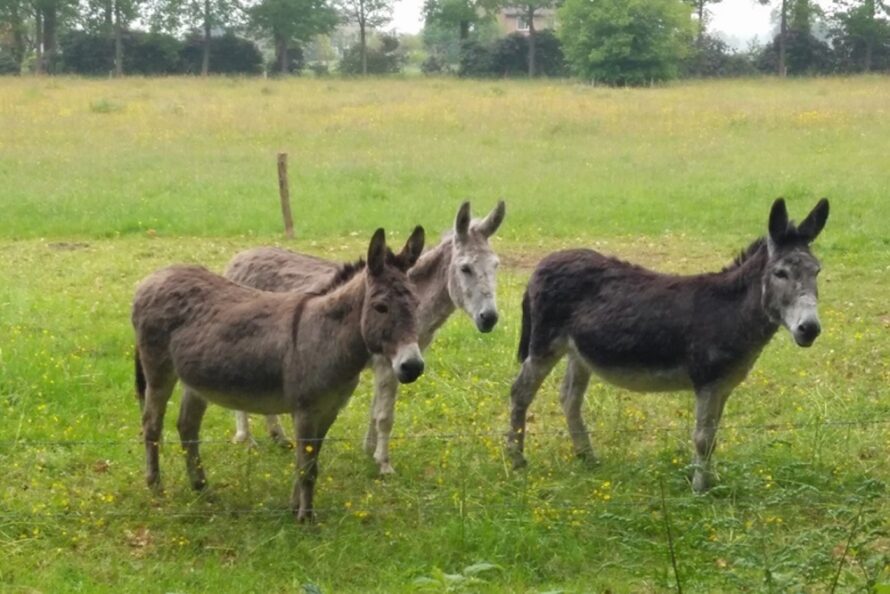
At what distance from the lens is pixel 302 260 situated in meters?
9.70

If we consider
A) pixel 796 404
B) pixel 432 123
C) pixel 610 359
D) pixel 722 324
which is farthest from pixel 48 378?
pixel 432 123

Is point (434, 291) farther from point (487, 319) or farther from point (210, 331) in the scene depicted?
point (210, 331)

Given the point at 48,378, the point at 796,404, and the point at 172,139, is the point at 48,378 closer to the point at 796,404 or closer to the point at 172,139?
the point at 796,404

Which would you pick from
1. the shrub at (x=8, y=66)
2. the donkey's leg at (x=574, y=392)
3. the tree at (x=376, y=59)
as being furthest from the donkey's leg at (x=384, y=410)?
the tree at (x=376, y=59)

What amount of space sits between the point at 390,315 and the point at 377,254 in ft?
1.22

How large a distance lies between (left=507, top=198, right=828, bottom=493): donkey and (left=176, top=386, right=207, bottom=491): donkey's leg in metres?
2.17

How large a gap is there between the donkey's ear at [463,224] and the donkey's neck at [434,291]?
0.18 meters

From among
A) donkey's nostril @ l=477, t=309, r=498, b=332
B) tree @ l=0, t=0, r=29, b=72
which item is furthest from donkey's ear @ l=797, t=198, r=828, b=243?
tree @ l=0, t=0, r=29, b=72

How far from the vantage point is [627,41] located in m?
62.4

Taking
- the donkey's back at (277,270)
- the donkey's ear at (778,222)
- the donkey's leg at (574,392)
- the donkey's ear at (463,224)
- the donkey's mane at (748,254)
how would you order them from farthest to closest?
the donkey's back at (277,270)
the donkey's leg at (574,392)
the donkey's ear at (463,224)
the donkey's mane at (748,254)
the donkey's ear at (778,222)

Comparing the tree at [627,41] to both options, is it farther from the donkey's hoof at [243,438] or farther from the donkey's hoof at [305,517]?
the donkey's hoof at [305,517]

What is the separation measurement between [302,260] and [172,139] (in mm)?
21398

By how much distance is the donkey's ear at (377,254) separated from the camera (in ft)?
22.5

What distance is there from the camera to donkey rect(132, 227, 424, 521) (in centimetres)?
→ 695
